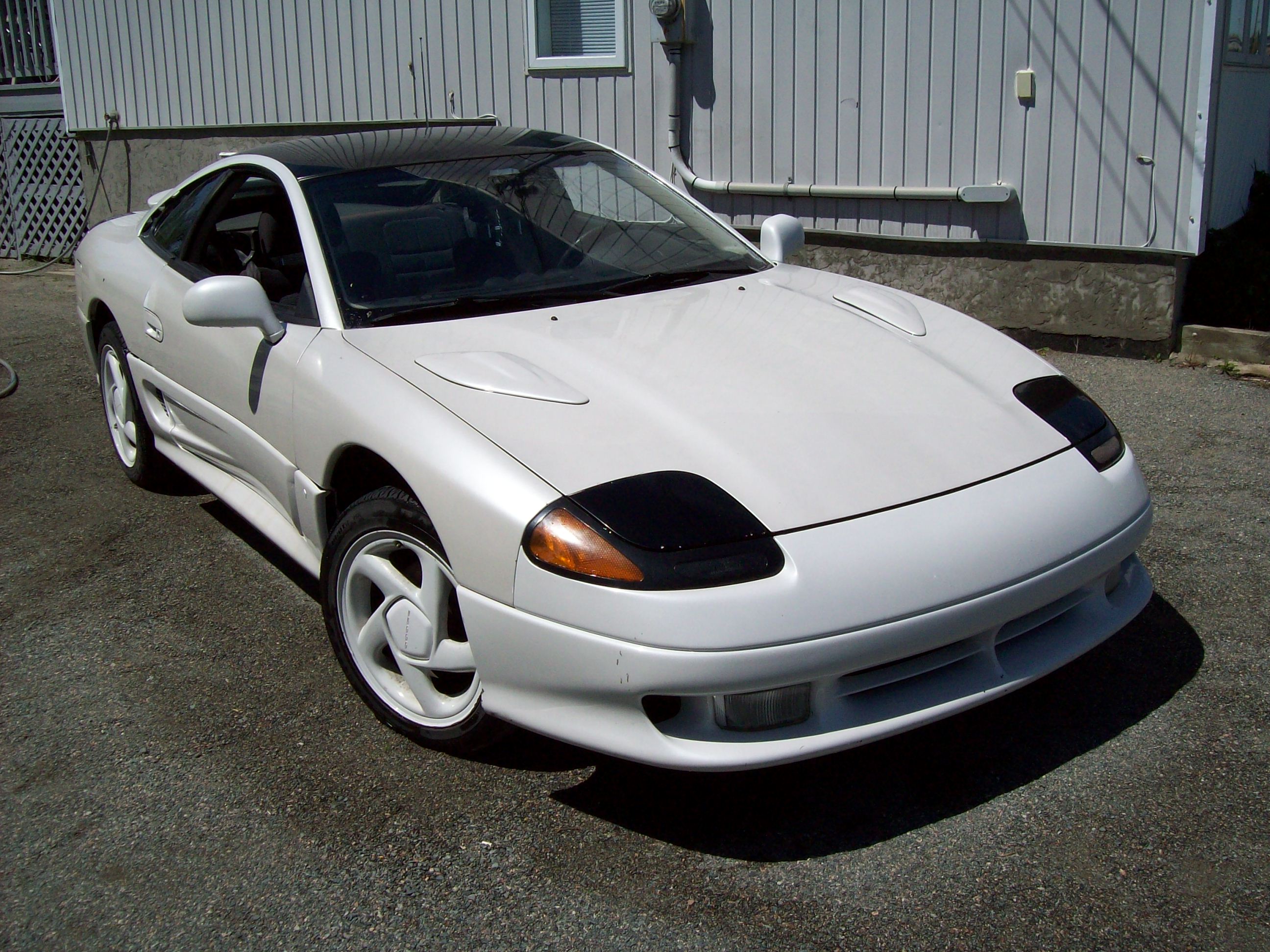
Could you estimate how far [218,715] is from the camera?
3.32 m

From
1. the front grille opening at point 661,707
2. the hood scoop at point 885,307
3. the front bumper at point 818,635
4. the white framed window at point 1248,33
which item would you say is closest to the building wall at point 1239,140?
the white framed window at point 1248,33

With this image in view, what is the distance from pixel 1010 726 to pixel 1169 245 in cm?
424

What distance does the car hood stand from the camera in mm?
2705

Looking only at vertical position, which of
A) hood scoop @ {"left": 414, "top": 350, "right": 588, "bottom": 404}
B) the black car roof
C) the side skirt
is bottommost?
the side skirt

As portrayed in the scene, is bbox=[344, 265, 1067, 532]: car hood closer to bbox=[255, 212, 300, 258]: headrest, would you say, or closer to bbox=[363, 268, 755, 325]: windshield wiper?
bbox=[363, 268, 755, 325]: windshield wiper

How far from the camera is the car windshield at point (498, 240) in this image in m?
3.52

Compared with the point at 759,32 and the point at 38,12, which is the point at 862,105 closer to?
the point at 759,32

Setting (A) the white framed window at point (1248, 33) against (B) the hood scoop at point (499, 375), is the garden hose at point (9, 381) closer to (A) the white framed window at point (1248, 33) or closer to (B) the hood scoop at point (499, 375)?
(B) the hood scoop at point (499, 375)

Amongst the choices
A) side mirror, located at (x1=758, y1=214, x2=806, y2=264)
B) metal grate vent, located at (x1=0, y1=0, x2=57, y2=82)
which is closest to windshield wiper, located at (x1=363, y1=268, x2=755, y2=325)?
side mirror, located at (x1=758, y1=214, x2=806, y2=264)

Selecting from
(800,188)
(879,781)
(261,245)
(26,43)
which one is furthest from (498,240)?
(26,43)

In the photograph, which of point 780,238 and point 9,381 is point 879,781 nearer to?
point 780,238

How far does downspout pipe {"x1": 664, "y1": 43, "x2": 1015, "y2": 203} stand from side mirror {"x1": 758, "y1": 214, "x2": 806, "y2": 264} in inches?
115

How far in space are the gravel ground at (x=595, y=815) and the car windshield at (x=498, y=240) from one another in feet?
3.80

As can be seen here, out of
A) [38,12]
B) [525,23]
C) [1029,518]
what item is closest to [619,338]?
[1029,518]
